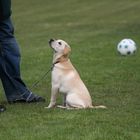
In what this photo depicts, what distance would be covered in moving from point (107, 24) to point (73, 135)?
15.5 meters

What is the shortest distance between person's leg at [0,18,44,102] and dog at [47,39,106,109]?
659 millimetres

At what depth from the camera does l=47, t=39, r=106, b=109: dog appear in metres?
7.63

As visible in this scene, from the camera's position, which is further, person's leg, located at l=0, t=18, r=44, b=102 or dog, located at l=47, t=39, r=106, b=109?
person's leg, located at l=0, t=18, r=44, b=102

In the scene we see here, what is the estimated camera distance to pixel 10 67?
8617 mm

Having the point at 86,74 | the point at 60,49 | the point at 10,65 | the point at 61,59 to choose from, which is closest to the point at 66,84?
the point at 61,59

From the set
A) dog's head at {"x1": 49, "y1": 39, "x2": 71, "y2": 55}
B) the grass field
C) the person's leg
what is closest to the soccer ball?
the grass field

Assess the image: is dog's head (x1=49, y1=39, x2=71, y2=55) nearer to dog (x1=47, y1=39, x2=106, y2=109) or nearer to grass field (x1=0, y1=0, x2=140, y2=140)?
dog (x1=47, y1=39, x2=106, y2=109)

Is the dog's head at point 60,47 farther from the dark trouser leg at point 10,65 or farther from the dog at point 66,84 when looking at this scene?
the dark trouser leg at point 10,65

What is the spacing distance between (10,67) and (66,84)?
1.21 meters

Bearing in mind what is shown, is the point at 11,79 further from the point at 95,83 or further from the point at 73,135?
the point at 73,135

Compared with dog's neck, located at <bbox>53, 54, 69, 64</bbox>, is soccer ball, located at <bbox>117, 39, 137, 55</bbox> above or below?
below

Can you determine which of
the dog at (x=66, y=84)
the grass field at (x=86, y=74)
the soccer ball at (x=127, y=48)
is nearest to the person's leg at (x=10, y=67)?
the grass field at (x=86, y=74)

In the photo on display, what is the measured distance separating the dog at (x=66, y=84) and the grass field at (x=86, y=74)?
0.20 m

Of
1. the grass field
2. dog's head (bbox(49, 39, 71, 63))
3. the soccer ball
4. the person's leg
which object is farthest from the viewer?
the soccer ball
